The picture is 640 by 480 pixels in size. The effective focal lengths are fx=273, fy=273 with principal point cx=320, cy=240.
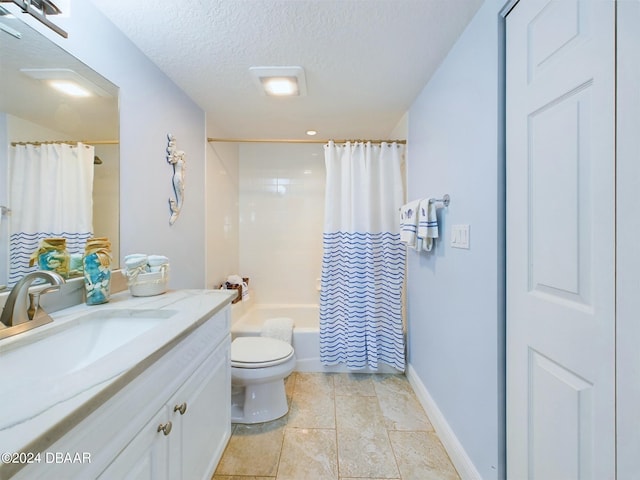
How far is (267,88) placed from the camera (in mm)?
1824

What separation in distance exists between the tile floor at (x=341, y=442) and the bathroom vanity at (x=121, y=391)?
0.23 m

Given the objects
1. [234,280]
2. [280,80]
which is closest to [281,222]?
[234,280]

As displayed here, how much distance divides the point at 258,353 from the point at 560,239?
1655 millimetres

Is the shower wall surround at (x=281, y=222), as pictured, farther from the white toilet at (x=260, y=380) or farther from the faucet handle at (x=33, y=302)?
the faucet handle at (x=33, y=302)

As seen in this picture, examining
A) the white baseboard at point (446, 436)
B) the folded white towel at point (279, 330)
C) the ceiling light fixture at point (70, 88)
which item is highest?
the ceiling light fixture at point (70, 88)

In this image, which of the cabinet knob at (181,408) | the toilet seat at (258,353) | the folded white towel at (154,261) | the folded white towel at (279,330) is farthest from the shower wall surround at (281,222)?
the cabinet knob at (181,408)

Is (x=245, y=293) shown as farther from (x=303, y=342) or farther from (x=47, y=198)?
(x=47, y=198)

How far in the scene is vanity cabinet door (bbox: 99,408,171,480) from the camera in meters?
0.66

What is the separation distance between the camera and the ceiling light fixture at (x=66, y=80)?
101 cm

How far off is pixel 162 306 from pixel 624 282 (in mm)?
1494

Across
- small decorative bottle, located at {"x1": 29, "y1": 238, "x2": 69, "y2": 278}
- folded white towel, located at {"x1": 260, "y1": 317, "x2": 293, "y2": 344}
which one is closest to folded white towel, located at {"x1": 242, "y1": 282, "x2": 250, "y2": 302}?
folded white towel, located at {"x1": 260, "y1": 317, "x2": 293, "y2": 344}

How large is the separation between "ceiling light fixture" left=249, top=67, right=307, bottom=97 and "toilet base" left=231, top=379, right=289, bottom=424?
1928mm

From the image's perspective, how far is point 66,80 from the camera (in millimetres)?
1113

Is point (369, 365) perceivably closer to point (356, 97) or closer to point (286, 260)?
point (286, 260)
